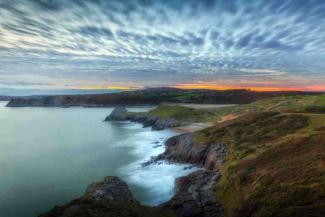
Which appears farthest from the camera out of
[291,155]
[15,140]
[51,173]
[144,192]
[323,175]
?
[15,140]

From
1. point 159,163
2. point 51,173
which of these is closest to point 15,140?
point 51,173

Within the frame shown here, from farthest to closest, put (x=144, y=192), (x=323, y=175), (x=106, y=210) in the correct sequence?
(x=144, y=192) → (x=323, y=175) → (x=106, y=210)

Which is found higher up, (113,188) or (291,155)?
(291,155)

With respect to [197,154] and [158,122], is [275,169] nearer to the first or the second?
[197,154]

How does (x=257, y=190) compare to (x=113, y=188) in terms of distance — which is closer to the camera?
(x=257, y=190)

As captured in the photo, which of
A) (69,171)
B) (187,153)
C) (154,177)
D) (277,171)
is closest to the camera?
(277,171)

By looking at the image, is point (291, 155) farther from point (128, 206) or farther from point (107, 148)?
point (107, 148)

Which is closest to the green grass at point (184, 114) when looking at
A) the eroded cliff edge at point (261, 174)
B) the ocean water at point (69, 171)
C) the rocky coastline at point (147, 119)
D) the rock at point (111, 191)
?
the rocky coastline at point (147, 119)

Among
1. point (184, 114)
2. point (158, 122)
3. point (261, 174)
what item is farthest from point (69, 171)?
point (184, 114)

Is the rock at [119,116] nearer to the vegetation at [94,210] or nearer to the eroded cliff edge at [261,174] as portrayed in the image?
the eroded cliff edge at [261,174]
